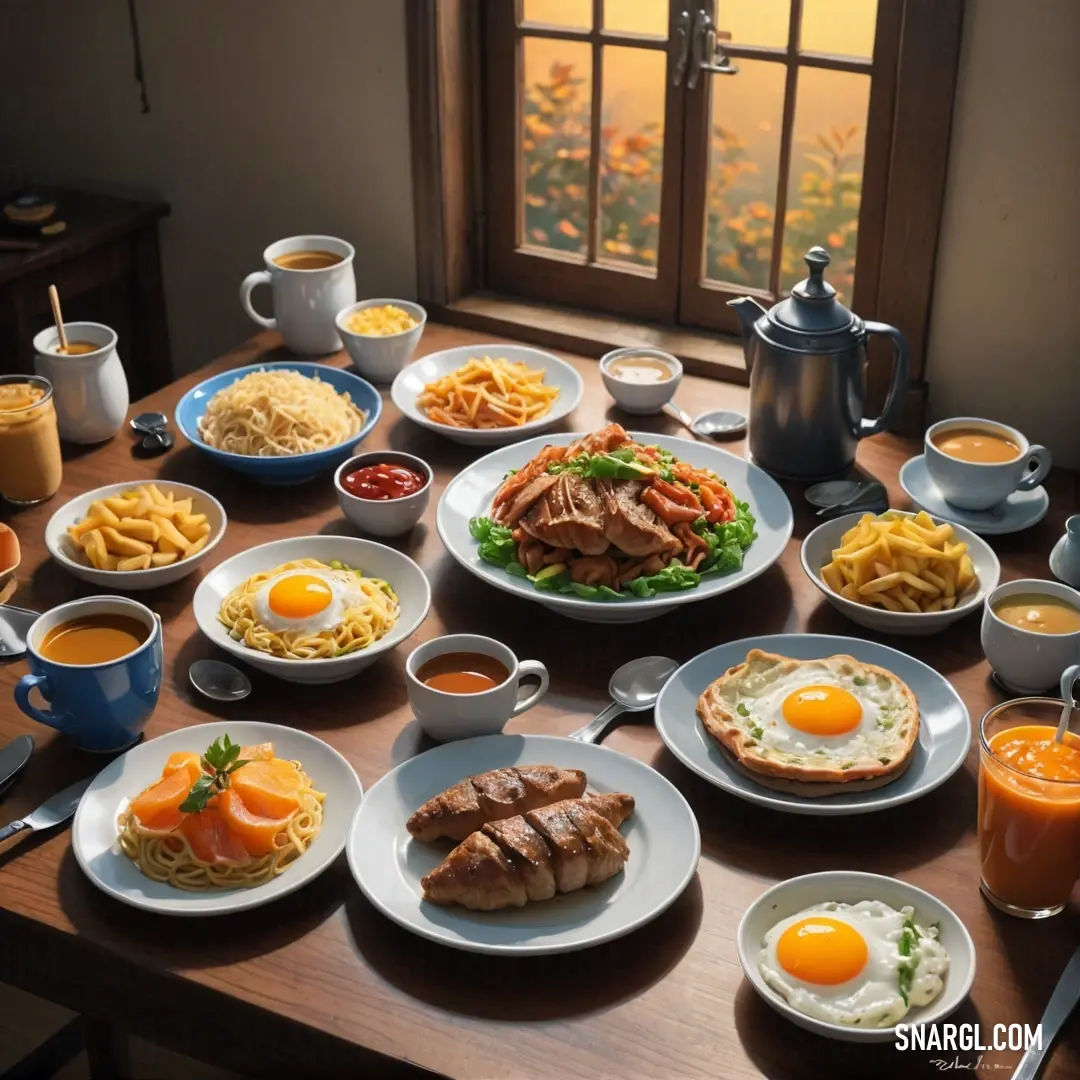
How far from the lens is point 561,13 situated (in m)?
3.18

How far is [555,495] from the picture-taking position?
2363 mm

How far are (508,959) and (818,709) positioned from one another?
0.58 m

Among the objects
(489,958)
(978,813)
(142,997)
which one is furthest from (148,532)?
(978,813)

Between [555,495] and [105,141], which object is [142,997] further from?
[105,141]

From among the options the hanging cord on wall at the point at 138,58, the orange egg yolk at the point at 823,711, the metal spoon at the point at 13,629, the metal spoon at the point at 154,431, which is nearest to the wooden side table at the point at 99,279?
the hanging cord on wall at the point at 138,58

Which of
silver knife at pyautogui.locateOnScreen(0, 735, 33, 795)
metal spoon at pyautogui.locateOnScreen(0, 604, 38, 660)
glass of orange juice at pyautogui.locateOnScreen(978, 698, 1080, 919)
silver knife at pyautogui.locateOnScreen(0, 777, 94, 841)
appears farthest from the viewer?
metal spoon at pyautogui.locateOnScreen(0, 604, 38, 660)

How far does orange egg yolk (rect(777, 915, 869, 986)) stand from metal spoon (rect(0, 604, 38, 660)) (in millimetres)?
1334

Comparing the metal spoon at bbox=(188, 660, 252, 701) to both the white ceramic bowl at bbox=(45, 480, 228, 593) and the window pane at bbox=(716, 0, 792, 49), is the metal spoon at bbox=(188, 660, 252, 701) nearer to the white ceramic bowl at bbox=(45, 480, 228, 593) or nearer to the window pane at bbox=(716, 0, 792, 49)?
the white ceramic bowl at bbox=(45, 480, 228, 593)

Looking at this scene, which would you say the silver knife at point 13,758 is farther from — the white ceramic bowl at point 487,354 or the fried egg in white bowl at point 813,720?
the white ceramic bowl at point 487,354

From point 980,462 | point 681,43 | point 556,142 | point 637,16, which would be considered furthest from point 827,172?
point 980,462

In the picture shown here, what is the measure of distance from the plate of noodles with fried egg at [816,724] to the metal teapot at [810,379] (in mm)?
633

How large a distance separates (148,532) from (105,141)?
1813 mm

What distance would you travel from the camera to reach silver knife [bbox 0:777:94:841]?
1871 mm
